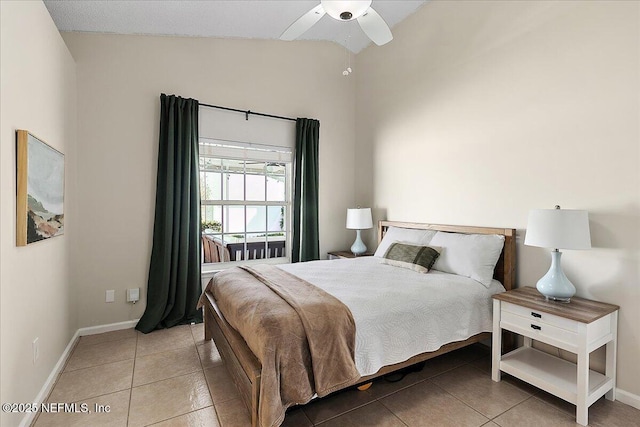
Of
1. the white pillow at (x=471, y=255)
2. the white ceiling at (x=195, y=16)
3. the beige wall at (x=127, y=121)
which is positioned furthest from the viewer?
the beige wall at (x=127, y=121)

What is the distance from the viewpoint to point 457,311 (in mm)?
2242

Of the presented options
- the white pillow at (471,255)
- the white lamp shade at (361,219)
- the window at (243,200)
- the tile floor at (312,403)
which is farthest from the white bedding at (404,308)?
the window at (243,200)

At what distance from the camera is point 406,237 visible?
10.9 ft

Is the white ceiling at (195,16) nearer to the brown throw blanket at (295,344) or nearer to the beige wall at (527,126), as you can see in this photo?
the beige wall at (527,126)

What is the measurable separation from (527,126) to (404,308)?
1784 millimetres

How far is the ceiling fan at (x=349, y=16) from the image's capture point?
2.03m

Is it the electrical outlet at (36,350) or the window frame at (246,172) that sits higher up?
the window frame at (246,172)

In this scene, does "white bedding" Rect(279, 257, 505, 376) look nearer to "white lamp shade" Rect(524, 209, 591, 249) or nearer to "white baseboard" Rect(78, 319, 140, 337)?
"white lamp shade" Rect(524, 209, 591, 249)

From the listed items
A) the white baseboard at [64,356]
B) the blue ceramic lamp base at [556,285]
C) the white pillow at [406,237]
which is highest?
the white pillow at [406,237]

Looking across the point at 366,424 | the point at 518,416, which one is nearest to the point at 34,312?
the point at 366,424

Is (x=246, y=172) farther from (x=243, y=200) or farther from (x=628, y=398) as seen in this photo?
(x=628, y=398)

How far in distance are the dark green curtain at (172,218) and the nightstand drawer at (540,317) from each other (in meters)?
2.92

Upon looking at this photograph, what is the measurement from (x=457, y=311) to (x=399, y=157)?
2.09 meters

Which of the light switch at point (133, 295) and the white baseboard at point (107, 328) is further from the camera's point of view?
the light switch at point (133, 295)
